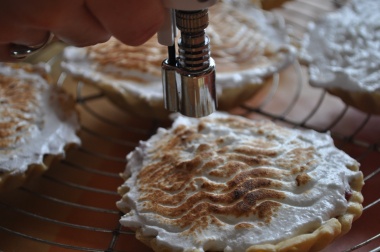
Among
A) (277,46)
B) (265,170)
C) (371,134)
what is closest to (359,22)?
(277,46)

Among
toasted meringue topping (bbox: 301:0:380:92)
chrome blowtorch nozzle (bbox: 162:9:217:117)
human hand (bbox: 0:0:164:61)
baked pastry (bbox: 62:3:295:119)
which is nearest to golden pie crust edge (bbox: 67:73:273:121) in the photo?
baked pastry (bbox: 62:3:295:119)

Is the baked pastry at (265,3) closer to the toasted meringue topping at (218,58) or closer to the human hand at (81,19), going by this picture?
the toasted meringue topping at (218,58)

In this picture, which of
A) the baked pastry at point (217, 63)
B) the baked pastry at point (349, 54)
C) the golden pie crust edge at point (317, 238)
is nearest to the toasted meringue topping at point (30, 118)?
the baked pastry at point (217, 63)

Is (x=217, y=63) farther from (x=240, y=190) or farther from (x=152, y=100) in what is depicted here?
(x=240, y=190)

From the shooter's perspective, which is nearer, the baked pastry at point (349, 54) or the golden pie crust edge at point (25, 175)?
the golden pie crust edge at point (25, 175)

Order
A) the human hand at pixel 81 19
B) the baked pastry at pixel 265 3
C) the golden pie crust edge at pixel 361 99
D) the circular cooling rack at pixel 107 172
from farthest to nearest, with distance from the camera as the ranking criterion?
the baked pastry at pixel 265 3 → the golden pie crust edge at pixel 361 99 → the circular cooling rack at pixel 107 172 → the human hand at pixel 81 19

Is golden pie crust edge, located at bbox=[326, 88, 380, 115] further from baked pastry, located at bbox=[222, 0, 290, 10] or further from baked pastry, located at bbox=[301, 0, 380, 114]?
baked pastry, located at bbox=[222, 0, 290, 10]
